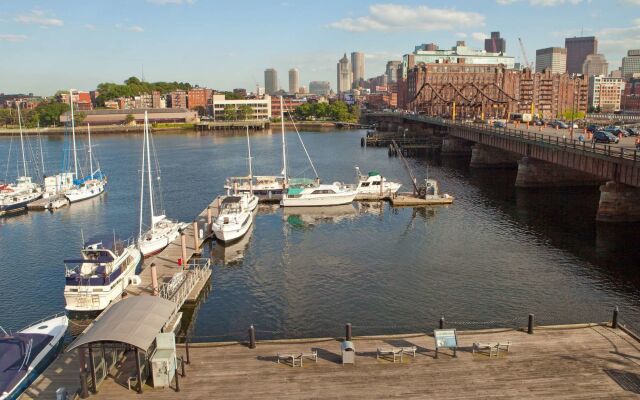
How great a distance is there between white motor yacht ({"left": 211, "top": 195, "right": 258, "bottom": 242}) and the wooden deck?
98.5ft

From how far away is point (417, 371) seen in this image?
77.9 ft

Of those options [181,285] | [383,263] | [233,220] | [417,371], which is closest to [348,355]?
[417,371]

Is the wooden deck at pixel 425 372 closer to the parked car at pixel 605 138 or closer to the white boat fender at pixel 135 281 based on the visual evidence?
the white boat fender at pixel 135 281

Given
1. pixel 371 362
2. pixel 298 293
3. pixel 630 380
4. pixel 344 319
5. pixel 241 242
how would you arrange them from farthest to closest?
pixel 241 242, pixel 298 293, pixel 344 319, pixel 371 362, pixel 630 380

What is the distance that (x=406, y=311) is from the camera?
37719mm

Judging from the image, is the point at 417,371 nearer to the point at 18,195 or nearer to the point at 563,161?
the point at 563,161

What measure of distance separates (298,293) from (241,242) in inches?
677

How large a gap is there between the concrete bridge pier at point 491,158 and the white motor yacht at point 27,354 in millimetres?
94190

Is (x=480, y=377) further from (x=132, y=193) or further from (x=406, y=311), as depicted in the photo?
(x=132, y=193)

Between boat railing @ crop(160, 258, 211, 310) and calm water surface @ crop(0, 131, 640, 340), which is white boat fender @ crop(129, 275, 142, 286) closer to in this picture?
boat railing @ crop(160, 258, 211, 310)

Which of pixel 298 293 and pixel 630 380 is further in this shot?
pixel 298 293

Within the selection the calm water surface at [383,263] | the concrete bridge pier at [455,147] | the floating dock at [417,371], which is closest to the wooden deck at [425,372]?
the floating dock at [417,371]

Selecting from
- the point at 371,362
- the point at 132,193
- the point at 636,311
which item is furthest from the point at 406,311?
the point at 132,193

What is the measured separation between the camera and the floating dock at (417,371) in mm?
22125
